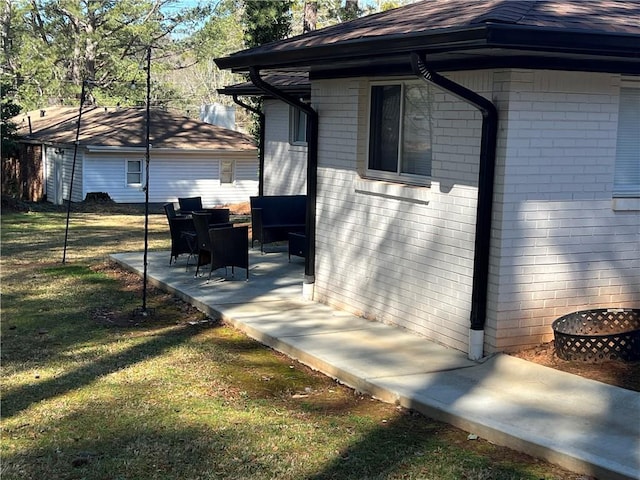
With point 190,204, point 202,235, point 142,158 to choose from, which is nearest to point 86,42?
point 142,158

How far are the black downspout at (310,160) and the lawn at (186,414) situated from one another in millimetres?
1512

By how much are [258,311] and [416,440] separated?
3966mm

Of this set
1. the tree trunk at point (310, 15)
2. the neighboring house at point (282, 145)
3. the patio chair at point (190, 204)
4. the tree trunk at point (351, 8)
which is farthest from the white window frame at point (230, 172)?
the patio chair at point (190, 204)

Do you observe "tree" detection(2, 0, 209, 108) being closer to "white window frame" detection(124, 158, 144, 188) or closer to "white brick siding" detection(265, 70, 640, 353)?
"white window frame" detection(124, 158, 144, 188)

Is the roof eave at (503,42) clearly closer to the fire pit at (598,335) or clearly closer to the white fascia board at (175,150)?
the fire pit at (598,335)

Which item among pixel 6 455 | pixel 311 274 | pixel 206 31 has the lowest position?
pixel 6 455

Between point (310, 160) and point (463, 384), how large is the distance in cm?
399

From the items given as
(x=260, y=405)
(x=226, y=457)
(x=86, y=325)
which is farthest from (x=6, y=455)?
(x=86, y=325)

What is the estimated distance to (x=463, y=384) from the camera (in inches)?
245

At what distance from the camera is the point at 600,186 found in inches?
274

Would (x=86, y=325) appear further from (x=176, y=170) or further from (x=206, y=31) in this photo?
(x=206, y=31)

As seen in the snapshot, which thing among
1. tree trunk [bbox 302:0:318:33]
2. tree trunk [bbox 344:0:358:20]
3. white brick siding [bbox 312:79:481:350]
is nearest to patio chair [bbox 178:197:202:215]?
white brick siding [bbox 312:79:481:350]

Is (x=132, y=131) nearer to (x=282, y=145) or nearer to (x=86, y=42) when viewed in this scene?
(x=86, y=42)

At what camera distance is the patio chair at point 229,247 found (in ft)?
33.6
